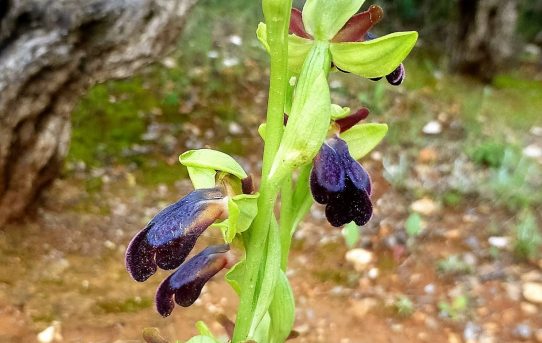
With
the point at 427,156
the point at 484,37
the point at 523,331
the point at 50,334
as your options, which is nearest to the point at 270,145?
the point at 50,334

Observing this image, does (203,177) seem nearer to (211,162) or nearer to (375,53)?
(211,162)

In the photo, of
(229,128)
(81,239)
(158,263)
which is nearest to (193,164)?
(158,263)

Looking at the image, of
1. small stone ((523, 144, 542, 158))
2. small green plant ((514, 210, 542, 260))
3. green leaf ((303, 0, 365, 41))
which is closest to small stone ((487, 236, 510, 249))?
small green plant ((514, 210, 542, 260))

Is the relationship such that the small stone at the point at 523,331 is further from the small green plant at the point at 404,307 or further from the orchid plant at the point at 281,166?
the orchid plant at the point at 281,166

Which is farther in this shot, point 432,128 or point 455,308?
point 432,128

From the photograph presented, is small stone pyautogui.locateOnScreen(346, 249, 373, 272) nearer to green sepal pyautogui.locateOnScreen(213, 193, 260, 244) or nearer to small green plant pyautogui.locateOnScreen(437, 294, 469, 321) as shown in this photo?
small green plant pyautogui.locateOnScreen(437, 294, 469, 321)

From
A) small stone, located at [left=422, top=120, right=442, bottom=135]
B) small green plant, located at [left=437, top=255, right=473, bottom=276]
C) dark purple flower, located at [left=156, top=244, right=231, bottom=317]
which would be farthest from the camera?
small stone, located at [left=422, top=120, right=442, bottom=135]

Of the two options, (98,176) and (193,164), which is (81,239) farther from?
(193,164)
